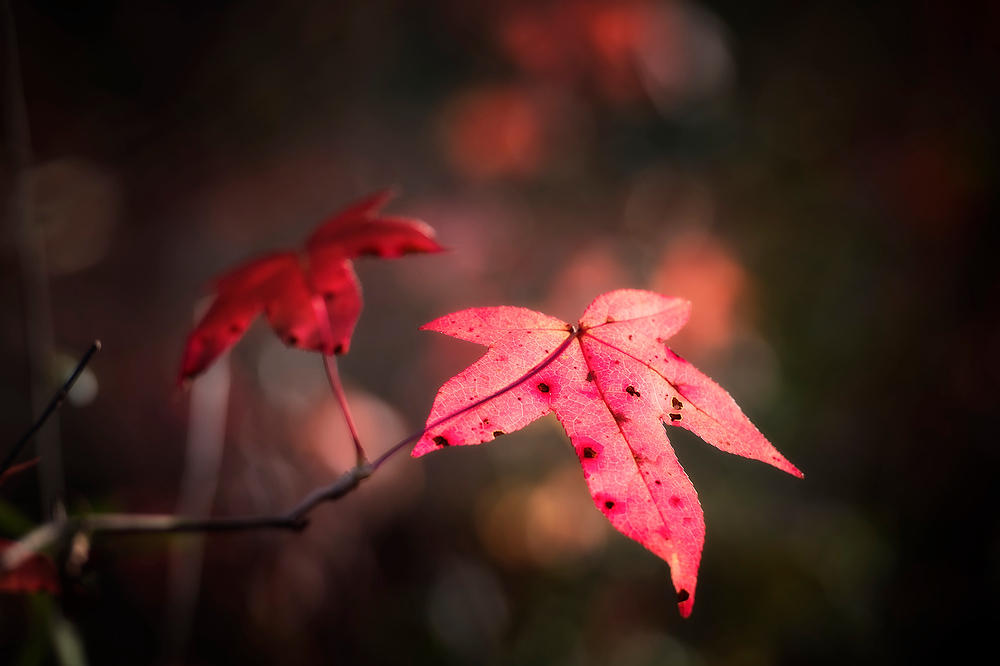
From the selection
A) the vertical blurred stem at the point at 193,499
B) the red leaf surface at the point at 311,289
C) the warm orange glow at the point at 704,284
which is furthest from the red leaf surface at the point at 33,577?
the warm orange glow at the point at 704,284

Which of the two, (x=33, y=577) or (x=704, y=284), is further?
(x=704, y=284)

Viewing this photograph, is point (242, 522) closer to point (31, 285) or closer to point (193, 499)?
point (193, 499)

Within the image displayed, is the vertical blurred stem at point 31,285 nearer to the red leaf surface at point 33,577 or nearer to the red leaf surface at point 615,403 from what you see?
the red leaf surface at point 33,577

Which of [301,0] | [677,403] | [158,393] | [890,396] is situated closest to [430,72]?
[301,0]

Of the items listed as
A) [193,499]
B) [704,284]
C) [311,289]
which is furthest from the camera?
[704,284]

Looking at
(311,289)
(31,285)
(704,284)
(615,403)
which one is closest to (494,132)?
(704,284)

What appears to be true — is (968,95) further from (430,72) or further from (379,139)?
(379,139)

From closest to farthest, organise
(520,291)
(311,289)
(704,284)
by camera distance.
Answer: (311,289) → (520,291) → (704,284)

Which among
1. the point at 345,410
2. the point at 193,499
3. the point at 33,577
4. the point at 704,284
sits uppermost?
the point at 345,410
